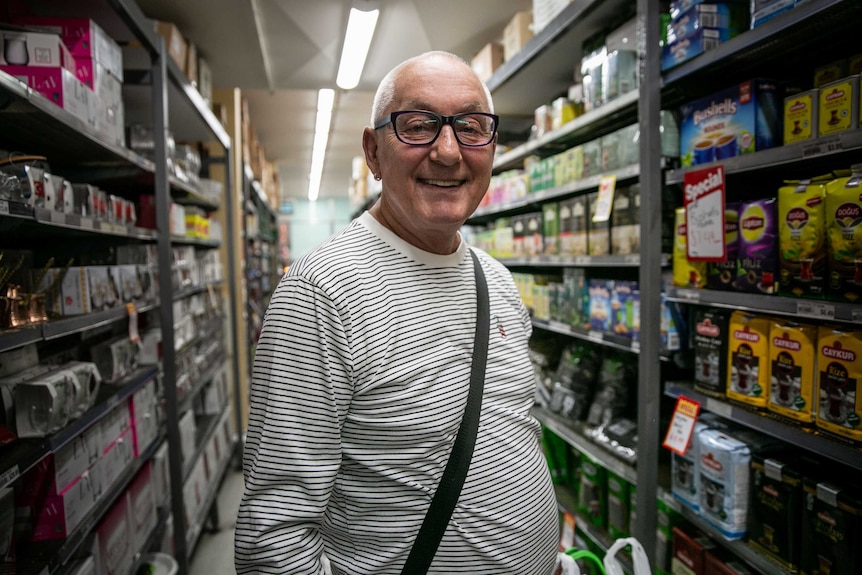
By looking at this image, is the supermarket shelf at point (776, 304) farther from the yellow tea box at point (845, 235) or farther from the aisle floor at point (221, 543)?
the aisle floor at point (221, 543)

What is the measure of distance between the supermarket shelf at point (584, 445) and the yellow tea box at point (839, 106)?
4.66ft

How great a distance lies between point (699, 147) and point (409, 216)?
3.98 feet

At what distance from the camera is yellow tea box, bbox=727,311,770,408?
1.59 metres

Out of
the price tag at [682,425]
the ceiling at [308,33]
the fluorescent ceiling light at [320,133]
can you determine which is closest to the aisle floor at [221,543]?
the price tag at [682,425]

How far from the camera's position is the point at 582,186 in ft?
7.85

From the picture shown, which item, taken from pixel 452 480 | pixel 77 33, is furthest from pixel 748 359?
pixel 77 33

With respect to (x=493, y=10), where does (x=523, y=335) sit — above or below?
below

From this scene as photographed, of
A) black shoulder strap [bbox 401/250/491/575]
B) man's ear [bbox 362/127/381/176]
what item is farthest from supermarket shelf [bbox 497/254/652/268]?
man's ear [bbox 362/127/381/176]

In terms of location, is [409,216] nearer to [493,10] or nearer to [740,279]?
[740,279]

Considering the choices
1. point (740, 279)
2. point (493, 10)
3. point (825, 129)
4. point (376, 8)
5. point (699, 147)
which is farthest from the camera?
point (493, 10)

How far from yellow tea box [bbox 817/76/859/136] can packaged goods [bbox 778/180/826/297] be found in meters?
0.15

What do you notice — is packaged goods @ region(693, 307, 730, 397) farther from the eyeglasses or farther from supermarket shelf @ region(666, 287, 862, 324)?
the eyeglasses

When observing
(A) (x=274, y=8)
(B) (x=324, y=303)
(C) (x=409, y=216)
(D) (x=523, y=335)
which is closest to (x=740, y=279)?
(D) (x=523, y=335)

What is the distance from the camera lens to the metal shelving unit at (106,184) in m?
1.45
